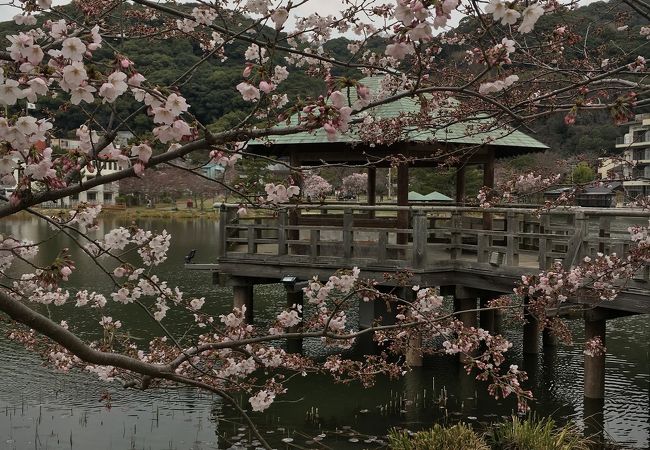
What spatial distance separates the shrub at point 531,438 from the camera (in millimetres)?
7730

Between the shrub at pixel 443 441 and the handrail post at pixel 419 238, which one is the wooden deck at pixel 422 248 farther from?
the shrub at pixel 443 441

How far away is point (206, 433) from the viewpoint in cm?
978

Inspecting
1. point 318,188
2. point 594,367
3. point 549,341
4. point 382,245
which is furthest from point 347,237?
point 318,188

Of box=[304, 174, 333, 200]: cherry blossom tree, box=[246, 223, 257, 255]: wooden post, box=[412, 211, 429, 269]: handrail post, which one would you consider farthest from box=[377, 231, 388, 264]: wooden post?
box=[304, 174, 333, 200]: cherry blossom tree

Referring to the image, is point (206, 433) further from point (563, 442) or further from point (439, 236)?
point (439, 236)

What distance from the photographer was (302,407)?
1087cm

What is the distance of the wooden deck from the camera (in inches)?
398

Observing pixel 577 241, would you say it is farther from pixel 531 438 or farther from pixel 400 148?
pixel 400 148

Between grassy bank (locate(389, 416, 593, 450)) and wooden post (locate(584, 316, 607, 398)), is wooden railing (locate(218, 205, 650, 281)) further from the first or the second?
grassy bank (locate(389, 416, 593, 450))

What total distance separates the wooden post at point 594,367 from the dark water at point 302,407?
13.0 inches

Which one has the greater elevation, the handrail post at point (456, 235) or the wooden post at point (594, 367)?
the handrail post at point (456, 235)

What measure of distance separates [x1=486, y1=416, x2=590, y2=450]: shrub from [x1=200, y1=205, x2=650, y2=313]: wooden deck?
221cm

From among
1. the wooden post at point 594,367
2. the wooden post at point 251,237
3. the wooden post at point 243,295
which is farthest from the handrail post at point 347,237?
the wooden post at point 594,367

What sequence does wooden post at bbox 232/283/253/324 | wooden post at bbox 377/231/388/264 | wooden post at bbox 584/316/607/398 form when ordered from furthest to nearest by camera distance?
wooden post at bbox 232/283/253/324, wooden post at bbox 377/231/388/264, wooden post at bbox 584/316/607/398
